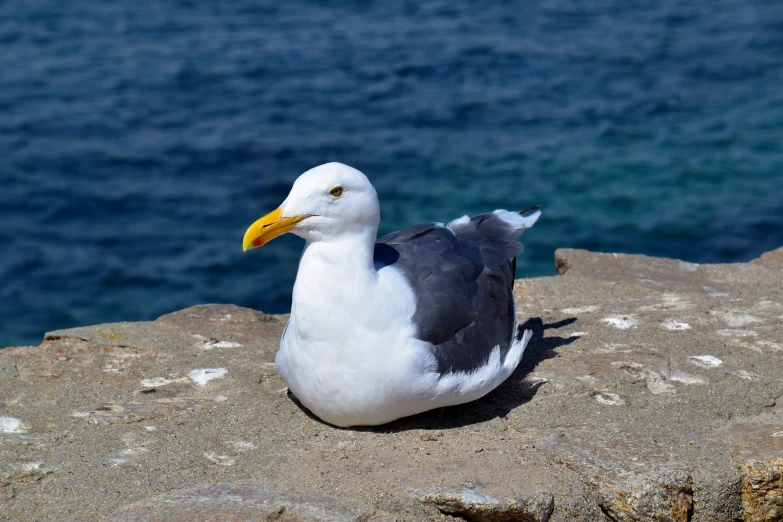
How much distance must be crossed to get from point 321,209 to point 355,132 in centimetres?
805

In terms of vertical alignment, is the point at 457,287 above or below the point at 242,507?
above

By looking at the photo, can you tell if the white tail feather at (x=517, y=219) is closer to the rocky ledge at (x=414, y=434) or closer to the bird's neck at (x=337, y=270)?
the rocky ledge at (x=414, y=434)

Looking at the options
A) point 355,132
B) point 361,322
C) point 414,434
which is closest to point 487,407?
point 414,434

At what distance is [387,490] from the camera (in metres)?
3.80

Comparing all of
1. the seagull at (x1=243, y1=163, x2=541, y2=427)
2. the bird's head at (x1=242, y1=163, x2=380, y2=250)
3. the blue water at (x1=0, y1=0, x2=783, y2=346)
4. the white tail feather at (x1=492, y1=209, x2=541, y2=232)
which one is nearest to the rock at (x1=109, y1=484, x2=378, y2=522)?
the seagull at (x1=243, y1=163, x2=541, y2=427)

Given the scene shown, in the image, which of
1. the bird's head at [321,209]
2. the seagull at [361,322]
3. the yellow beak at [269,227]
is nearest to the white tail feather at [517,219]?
the seagull at [361,322]

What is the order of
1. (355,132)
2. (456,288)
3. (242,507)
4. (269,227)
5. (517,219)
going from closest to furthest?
1. (242,507)
2. (269,227)
3. (456,288)
4. (517,219)
5. (355,132)

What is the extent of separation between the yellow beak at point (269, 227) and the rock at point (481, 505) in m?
1.18

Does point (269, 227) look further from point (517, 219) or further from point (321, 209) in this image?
point (517, 219)

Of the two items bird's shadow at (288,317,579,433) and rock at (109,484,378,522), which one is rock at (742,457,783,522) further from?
rock at (109,484,378,522)

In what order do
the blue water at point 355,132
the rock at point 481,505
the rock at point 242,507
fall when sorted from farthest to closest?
the blue water at point 355,132, the rock at point 481,505, the rock at point 242,507

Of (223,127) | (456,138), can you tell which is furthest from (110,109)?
(456,138)

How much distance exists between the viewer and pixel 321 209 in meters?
4.07

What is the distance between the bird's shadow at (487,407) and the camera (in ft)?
14.5
